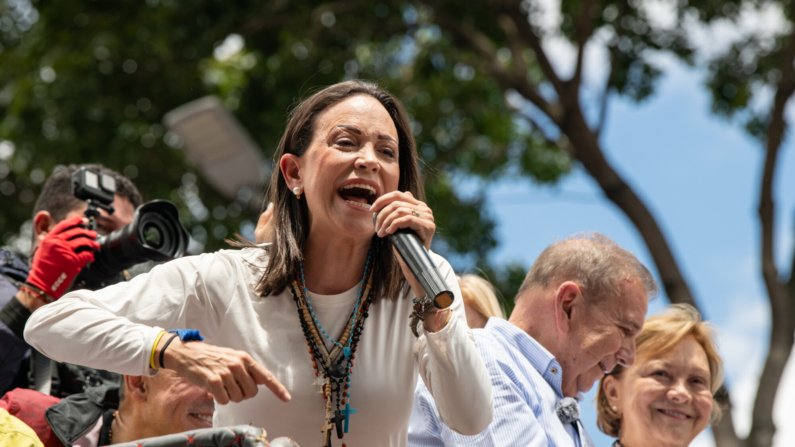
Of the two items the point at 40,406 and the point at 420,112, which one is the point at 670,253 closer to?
Result: the point at 420,112

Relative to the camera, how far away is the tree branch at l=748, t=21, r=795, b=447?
25.3 ft

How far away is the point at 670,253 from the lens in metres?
7.87

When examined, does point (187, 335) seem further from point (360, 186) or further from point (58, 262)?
point (58, 262)

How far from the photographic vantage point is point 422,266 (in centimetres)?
226

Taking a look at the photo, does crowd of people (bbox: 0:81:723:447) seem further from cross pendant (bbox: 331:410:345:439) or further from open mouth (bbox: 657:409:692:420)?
open mouth (bbox: 657:409:692:420)

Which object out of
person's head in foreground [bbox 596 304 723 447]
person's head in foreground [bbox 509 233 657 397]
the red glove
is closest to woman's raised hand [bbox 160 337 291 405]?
A: the red glove

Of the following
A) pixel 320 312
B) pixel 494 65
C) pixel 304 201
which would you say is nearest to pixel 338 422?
pixel 320 312

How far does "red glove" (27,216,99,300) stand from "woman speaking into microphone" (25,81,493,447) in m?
0.99

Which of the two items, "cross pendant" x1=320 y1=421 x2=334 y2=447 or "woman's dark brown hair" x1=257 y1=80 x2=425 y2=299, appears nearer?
"cross pendant" x1=320 y1=421 x2=334 y2=447

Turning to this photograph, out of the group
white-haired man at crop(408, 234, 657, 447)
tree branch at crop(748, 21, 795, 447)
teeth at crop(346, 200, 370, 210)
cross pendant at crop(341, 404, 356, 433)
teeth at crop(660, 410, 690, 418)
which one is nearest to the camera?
cross pendant at crop(341, 404, 356, 433)

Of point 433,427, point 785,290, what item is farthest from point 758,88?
point 433,427

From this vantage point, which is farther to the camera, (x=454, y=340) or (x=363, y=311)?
(x=363, y=311)

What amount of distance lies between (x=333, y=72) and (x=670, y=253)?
360cm

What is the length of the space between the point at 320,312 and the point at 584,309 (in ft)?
4.76
